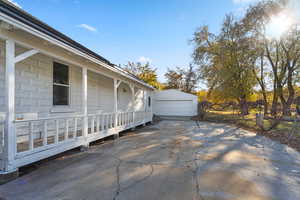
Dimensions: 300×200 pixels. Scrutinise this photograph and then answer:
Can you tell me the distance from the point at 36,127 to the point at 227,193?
5.17 metres

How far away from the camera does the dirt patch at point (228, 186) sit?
227 cm

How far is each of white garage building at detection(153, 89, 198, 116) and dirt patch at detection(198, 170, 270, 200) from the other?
1268 cm

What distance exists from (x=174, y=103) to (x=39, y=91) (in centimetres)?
1307

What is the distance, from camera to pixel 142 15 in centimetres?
1056

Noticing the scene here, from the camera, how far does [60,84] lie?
16.8 feet

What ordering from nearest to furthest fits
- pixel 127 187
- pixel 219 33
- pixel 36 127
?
pixel 127 187
pixel 36 127
pixel 219 33

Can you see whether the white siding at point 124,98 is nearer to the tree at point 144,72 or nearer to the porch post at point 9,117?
the porch post at point 9,117

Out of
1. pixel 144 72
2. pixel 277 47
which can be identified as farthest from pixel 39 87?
pixel 144 72

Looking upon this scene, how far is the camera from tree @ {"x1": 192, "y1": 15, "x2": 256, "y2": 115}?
12.7 meters

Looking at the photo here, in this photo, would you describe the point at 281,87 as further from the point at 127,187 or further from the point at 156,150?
the point at 127,187

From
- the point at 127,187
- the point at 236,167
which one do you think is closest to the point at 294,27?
the point at 236,167

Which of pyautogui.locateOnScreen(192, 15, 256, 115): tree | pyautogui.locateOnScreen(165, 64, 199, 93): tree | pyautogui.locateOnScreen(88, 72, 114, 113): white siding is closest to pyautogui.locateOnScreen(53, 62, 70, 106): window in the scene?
pyautogui.locateOnScreen(88, 72, 114, 113): white siding

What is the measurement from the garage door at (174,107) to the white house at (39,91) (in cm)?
903

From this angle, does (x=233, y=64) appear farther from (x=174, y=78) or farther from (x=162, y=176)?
(x=174, y=78)
